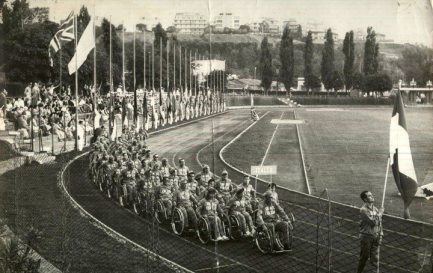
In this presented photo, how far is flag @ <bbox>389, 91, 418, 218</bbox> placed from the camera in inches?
387

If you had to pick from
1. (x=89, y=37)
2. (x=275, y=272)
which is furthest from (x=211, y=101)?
(x=275, y=272)

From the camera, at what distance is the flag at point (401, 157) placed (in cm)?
982

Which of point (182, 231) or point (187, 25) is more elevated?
point (187, 25)

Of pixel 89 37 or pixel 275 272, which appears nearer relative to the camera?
pixel 275 272

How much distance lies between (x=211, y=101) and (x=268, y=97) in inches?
536

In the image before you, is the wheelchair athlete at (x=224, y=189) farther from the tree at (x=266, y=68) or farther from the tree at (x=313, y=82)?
the tree at (x=266, y=68)

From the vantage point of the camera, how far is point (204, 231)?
1251cm

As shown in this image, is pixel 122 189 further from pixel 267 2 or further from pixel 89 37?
→ pixel 89 37

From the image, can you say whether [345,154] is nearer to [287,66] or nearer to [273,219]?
[273,219]

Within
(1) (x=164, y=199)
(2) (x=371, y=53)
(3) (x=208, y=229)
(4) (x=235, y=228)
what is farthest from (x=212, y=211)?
(2) (x=371, y=53)

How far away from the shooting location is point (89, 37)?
22.2 meters

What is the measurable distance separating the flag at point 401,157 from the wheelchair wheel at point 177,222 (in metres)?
4.85

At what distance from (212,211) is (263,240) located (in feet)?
4.21

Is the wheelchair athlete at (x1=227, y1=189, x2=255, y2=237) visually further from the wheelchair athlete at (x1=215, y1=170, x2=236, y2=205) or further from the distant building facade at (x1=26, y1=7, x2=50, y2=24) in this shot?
the distant building facade at (x1=26, y1=7, x2=50, y2=24)
